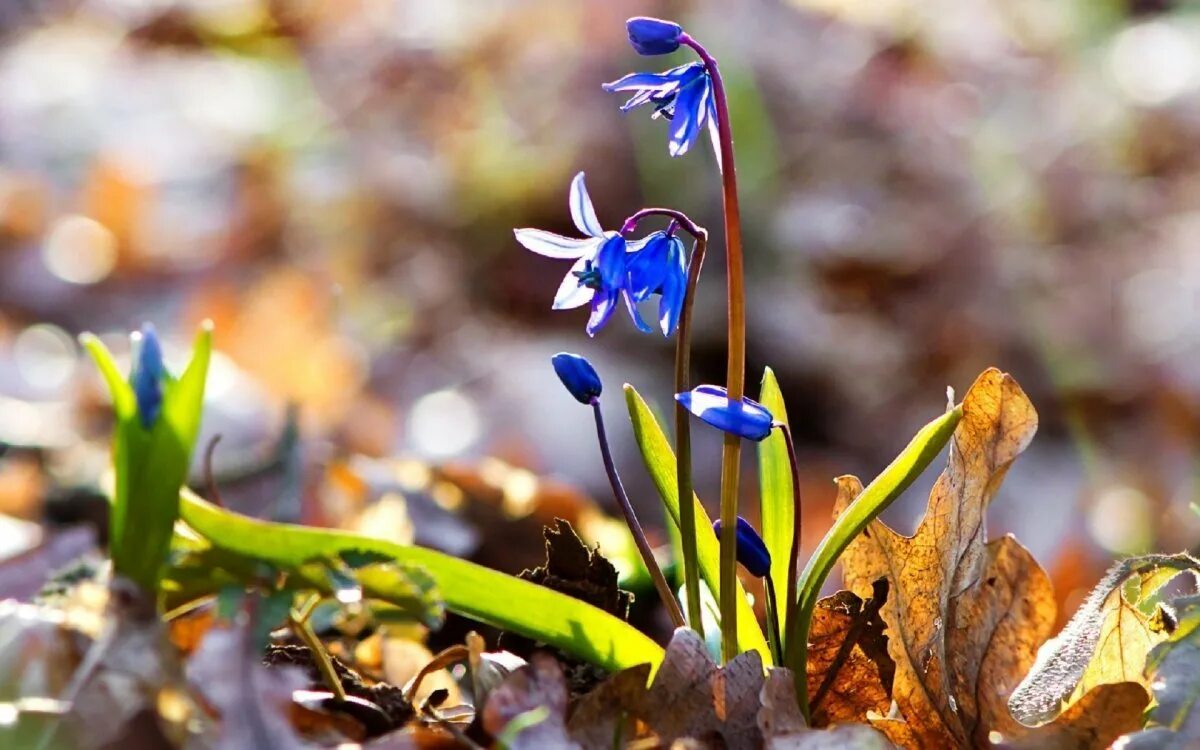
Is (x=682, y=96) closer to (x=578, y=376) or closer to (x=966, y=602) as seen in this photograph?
(x=578, y=376)

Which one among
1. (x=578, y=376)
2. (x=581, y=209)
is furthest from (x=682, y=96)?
(x=578, y=376)

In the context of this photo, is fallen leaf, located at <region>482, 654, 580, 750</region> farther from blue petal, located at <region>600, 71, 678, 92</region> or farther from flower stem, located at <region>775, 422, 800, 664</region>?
blue petal, located at <region>600, 71, 678, 92</region>

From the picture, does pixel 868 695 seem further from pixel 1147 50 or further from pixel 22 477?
pixel 1147 50

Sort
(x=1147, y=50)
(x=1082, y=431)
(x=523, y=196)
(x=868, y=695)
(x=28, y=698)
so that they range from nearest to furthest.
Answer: (x=28, y=698) → (x=868, y=695) → (x=1082, y=431) → (x=523, y=196) → (x=1147, y=50)

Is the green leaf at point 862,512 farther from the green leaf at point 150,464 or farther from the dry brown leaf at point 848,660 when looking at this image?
the green leaf at point 150,464

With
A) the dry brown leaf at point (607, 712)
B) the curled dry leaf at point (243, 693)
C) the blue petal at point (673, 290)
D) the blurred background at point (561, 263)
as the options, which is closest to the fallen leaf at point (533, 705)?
the dry brown leaf at point (607, 712)

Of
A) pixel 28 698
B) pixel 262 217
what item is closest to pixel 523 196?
pixel 262 217
